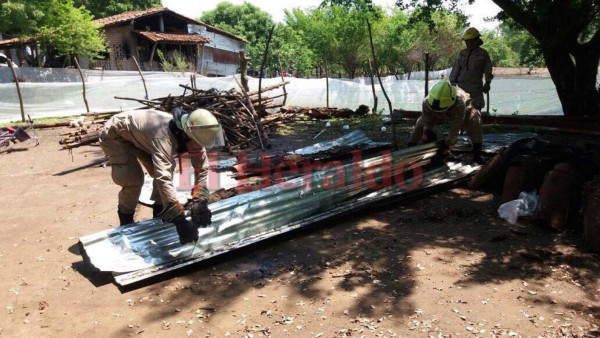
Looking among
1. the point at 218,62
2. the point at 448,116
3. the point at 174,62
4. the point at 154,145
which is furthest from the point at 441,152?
the point at 218,62

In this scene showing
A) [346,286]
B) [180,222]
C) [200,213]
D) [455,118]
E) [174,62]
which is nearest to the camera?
[346,286]

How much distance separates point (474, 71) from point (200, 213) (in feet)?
16.8

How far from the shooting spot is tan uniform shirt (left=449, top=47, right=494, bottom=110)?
21.1 feet

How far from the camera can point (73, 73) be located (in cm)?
1612

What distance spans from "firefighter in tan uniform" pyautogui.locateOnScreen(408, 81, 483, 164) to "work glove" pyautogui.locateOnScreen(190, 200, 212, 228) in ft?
9.22

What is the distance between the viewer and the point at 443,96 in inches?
180

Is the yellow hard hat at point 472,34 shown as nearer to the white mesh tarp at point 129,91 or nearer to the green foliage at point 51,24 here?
the white mesh tarp at point 129,91

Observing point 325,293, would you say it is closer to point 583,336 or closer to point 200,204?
point 200,204

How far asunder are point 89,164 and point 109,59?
18.1m

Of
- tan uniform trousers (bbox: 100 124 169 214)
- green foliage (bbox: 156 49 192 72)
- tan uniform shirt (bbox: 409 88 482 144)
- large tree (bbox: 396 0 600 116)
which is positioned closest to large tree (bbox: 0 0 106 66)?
green foliage (bbox: 156 49 192 72)

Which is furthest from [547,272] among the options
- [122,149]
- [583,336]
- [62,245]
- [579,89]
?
[579,89]

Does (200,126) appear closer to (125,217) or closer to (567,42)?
(125,217)

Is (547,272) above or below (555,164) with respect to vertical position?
below

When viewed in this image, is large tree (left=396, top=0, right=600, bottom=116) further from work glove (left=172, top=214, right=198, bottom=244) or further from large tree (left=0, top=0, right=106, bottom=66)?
large tree (left=0, top=0, right=106, bottom=66)
